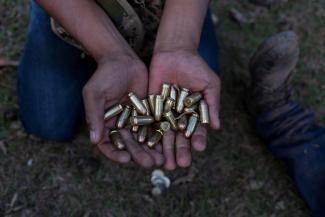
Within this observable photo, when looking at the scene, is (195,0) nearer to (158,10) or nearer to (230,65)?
(158,10)

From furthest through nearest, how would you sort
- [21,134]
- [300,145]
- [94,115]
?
[21,134], [300,145], [94,115]

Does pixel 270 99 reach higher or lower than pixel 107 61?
lower

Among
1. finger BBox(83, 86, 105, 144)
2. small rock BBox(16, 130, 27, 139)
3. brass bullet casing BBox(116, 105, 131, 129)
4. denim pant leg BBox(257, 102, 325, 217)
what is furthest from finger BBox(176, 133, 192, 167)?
small rock BBox(16, 130, 27, 139)

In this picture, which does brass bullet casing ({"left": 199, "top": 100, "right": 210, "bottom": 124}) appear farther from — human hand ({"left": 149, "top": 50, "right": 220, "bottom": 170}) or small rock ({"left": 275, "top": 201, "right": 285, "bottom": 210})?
small rock ({"left": 275, "top": 201, "right": 285, "bottom": 210})

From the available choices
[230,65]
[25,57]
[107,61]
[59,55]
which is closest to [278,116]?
[230,65]

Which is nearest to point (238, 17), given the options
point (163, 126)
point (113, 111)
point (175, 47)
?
point (175, 47)

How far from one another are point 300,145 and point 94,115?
4.71 feet

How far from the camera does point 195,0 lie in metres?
3.13

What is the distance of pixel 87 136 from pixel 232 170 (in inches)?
40.6

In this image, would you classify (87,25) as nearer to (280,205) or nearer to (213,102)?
(213,102)

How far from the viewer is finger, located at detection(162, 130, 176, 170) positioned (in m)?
2.71

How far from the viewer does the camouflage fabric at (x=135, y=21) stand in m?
3.00

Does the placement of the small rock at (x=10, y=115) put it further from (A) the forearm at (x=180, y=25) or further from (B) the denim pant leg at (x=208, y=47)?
(B) the denim pant leg at (x=208, y=47)

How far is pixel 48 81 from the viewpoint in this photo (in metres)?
3.46
